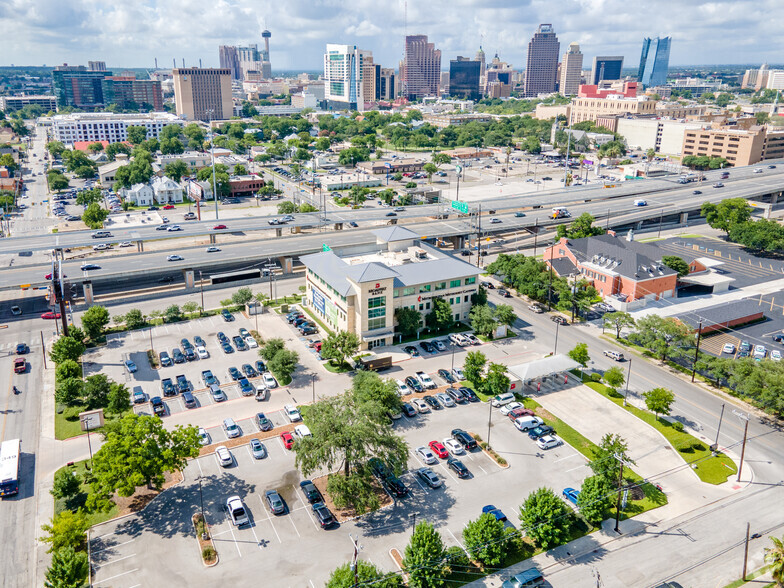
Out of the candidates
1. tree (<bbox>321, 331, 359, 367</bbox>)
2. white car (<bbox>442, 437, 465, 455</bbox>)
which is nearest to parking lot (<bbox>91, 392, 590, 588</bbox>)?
white car (<bbox>442, 437, 465, 455</bbox>)

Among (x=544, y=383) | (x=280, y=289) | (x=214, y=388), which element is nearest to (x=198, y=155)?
(x=280, y=289)

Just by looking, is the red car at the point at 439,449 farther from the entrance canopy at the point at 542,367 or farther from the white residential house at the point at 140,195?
the white residential house at the point at 140,195

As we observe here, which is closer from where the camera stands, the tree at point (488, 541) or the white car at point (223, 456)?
the tree at point (488, 541)

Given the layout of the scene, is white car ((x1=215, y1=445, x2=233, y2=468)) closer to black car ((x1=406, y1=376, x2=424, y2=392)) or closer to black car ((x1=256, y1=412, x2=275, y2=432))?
black car ((x1=256, y1=412, x2=275, y2=432))

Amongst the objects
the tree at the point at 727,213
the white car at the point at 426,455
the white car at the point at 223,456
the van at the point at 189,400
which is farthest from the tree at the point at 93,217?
the tree at the point at 727,213

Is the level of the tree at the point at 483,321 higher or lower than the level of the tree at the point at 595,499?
higher
